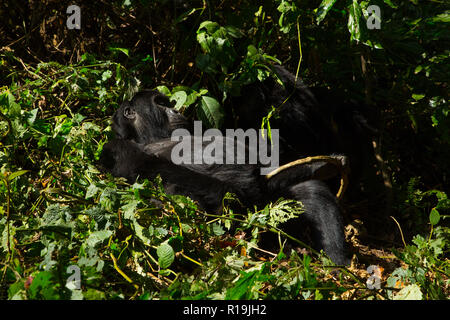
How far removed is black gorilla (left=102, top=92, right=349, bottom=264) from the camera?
2.76 metres

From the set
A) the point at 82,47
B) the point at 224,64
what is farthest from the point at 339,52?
the point at 82,47

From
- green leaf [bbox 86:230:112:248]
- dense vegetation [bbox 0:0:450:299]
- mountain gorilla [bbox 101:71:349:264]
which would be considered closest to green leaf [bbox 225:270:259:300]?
dense vegetation [bbox 0:0:450:299]

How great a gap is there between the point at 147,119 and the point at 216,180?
941 millimetres

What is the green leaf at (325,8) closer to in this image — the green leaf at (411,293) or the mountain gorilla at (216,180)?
the mountain gorilla at (216,180)

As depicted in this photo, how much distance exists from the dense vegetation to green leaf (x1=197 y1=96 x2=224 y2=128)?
0.01 meters

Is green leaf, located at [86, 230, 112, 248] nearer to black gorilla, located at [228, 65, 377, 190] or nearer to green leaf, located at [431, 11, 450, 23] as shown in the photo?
black gorilla, located at [228, 65, 377, 190]

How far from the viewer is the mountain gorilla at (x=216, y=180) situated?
9.07ft

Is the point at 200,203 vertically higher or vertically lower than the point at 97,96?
lower

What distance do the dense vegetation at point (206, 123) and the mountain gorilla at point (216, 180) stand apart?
0.35 ft

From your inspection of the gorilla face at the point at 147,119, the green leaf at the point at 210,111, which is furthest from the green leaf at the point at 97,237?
the gorilla face at the point at 147,119

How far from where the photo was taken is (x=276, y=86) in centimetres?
354

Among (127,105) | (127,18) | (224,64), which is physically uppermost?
(127,18)
